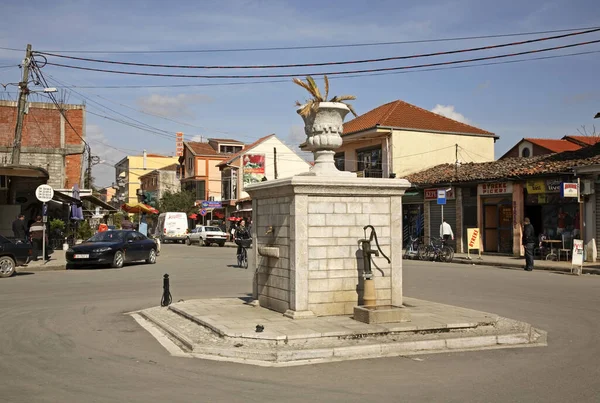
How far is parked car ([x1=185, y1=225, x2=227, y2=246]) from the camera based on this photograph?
1849 inches

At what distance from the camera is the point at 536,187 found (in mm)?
27266

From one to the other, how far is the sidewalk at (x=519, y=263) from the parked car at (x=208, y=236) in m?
22.5

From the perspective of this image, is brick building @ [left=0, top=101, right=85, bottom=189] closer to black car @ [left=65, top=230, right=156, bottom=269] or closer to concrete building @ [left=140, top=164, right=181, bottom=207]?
black car @ [left=65, top=230, right=156, bottom=269]

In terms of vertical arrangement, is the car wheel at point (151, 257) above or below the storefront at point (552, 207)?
below

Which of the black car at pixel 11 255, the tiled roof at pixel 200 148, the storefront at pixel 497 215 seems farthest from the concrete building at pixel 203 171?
the black car at pixel 11 255

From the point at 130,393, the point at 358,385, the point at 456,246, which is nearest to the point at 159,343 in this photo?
the point at 130,393

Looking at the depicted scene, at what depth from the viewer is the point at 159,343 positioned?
347 inches

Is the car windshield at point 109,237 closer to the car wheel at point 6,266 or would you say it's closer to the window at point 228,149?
the car wheel at point 6,266

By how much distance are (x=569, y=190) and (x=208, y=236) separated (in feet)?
95.7

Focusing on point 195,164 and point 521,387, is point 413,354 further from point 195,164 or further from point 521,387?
point 195,164

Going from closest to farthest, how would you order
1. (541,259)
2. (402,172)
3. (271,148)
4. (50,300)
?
(50,300) → (541,259) → (402,172) → (271,148)

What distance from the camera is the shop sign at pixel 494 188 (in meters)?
29.1

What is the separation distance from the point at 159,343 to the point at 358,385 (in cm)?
362

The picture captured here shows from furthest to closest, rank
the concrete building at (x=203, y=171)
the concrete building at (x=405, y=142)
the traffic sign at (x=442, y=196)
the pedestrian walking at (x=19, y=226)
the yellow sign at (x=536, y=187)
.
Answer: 1. the concrete building at (x=203, y=171)
2. the concrete building at (x=405, y=142)
3. the traffic sign at (x=442, y=196)
4. the yellow sign at (x=536, y=187)
5. the pedestrian walking at (x=19, y=226)
